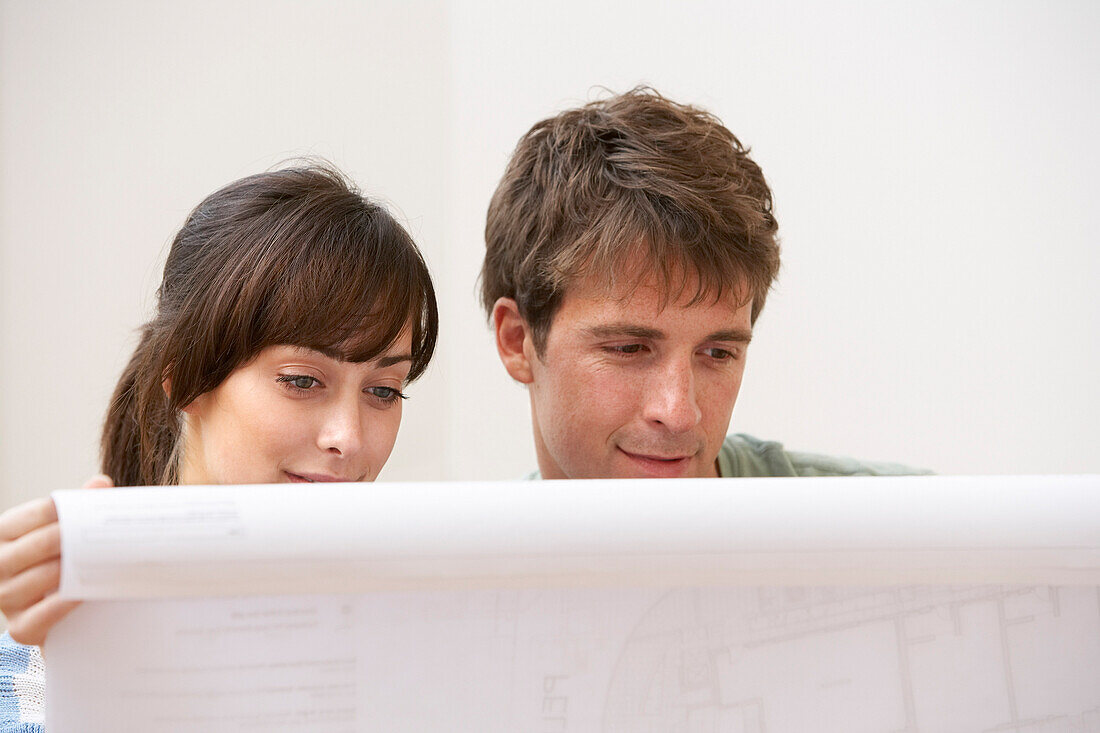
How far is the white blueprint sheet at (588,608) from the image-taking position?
51 cm

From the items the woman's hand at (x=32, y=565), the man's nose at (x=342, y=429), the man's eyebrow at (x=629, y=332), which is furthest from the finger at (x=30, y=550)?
the man's eyebrow at (x=629, y=332)

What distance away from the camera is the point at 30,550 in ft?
1.74

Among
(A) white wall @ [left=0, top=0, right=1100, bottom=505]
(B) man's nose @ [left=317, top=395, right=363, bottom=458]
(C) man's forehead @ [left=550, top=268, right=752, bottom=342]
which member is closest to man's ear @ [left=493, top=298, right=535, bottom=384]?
(C) man's forehead @ [left=550, top=268, right=752, bottom=342]

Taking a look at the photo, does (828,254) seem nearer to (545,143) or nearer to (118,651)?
(545,143)

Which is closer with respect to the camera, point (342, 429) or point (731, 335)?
point (342, 429)

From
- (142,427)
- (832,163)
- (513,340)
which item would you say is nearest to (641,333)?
(513,340)

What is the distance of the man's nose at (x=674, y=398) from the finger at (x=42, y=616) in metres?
0.68

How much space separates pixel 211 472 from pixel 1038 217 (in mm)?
1618

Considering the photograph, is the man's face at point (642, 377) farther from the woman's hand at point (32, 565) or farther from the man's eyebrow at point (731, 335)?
the woman's hand at point (32, 565)

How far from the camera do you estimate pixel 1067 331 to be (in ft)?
6.05

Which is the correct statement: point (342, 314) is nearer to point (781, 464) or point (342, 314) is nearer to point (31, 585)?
point (31, 585)

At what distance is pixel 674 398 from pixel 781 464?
386mm

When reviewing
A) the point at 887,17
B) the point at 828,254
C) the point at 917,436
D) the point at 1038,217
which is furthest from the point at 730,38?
the point at 917,436

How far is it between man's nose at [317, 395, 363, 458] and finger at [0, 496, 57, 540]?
1.22ft
